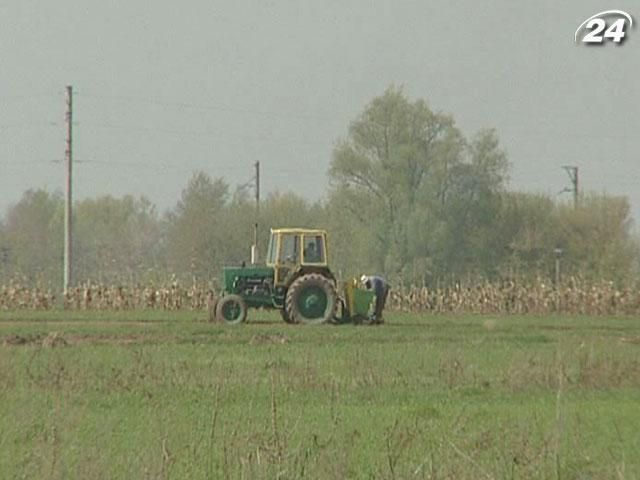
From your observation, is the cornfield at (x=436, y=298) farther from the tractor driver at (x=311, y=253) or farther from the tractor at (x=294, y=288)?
the tractor driver at (x=311, y=253)

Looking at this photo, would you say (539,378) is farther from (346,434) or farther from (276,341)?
(276,341)

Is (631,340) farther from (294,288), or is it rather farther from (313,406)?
(313,406)

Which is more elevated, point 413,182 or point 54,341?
point 413,182

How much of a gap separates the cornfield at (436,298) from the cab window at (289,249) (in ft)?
48.6

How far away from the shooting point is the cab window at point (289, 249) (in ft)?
117

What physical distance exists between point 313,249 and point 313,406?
826 inches

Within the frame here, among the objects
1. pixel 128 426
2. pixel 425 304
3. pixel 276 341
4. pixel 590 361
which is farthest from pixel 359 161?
pixel 128 426

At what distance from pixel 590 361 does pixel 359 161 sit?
4788 cm

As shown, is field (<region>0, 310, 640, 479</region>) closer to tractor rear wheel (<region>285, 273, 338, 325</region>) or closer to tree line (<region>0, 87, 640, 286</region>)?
tractor rear wheel (<region>285, 273, 338, 325</region>)

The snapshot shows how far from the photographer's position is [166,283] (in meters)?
52.8

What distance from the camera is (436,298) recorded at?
5341 centimetres

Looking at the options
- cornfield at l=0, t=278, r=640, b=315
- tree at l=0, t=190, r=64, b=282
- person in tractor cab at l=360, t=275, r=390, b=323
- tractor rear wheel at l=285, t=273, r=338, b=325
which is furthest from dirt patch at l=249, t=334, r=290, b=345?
tree at l=0, t=190, r=64, b=282

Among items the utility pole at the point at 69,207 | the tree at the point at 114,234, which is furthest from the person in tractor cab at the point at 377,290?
the tree at the point at 114,234

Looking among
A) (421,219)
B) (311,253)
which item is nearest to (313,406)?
(311,253)
